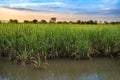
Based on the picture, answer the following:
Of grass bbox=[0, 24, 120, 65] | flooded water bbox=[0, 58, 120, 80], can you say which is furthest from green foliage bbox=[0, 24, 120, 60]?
flooded water bbox=[0, 58, 120, 80]

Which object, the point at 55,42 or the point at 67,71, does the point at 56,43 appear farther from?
the point at 67,71

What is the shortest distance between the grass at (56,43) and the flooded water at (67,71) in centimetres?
25

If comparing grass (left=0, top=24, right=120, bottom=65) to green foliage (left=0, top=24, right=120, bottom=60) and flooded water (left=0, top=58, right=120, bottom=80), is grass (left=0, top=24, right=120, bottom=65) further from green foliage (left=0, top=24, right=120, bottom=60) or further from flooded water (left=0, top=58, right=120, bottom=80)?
flooded water (left=0, top=58, right=120, bottom=80)

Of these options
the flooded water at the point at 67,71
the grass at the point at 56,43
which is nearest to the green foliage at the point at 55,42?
the grass at the point at 56,43

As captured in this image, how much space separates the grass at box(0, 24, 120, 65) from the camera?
7.34m

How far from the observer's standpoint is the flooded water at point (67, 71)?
19.5 ft

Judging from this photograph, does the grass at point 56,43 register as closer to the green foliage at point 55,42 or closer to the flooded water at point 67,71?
the green foliage at point 55,42

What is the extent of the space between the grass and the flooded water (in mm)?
254

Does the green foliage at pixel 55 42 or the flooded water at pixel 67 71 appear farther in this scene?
the green foliage at pixel 55 42

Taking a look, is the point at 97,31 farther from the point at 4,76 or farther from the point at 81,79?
the point at 4,76

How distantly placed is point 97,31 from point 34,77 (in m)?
3.41

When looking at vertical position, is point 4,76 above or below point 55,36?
below

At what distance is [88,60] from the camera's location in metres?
7.59

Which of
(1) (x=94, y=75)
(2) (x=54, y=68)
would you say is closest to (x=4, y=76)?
(2) (x=54, y=68)
